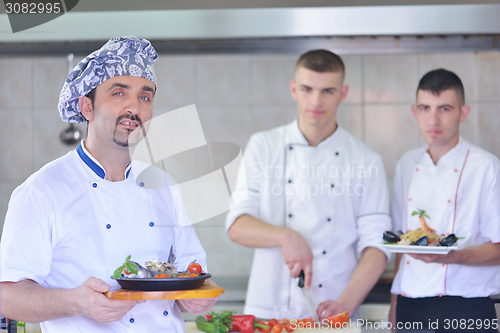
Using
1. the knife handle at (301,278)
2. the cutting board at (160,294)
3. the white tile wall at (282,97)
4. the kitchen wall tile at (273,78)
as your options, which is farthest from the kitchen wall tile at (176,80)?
the cutting board at (160,294)

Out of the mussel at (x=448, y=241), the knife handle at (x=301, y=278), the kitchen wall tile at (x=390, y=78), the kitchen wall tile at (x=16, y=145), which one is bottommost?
the knife handle at (x=301, y=278)

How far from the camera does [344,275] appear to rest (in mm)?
1561

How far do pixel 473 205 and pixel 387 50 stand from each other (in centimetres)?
64

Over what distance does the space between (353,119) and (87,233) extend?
1215 millimetres

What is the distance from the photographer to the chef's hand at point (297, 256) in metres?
1.40

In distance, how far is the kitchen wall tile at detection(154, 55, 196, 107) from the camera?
1.85 meters

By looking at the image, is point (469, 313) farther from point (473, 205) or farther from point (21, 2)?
point (21, 2)

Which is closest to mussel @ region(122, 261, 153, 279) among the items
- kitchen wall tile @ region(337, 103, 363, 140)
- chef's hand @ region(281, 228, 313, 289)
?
chef's hand @ region(281, 228, 313, 289)

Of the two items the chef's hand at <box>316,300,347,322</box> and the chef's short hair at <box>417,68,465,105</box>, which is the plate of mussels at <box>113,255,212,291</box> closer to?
the chef's hand at <box>316,300,347,322</box>

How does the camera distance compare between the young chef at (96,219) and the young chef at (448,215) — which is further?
the young chef at (448,215)

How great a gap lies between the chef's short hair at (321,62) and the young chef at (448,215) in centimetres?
28

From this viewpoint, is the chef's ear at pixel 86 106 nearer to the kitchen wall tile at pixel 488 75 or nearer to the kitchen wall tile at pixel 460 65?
the kitchen wall tile at pixel 460 65

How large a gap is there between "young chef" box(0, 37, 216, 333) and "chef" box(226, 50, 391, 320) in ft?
1.85

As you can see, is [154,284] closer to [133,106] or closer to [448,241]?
[133,106]
